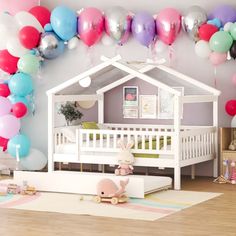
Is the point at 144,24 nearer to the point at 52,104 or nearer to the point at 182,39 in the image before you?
the point at 182,39

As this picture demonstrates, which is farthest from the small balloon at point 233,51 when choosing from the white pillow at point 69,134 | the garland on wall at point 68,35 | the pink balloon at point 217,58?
the white pillow at point 69,134

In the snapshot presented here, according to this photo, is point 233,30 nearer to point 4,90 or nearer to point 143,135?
point 143,135

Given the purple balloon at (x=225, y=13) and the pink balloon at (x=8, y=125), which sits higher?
the purple balloon at (x=225, y=13)

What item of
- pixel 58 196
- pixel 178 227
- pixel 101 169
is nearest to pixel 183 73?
pixel 101 169

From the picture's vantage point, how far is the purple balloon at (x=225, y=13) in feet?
24.7

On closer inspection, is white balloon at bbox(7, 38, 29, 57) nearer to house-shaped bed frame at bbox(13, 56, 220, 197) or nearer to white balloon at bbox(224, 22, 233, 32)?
house-shaped bed frame at bbox(13, 56, 220, 197)

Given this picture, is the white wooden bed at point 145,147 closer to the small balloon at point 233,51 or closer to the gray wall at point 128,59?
the gray wall at point 128,59

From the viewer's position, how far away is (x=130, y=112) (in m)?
8.29

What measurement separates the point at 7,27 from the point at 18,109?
94 cm

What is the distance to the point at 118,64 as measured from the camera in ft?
24.1

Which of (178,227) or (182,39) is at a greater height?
(182,39)

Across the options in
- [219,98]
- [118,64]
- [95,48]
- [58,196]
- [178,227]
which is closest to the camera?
[178,227]

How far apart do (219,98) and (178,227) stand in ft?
10.1

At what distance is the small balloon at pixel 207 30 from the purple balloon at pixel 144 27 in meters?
0.56
